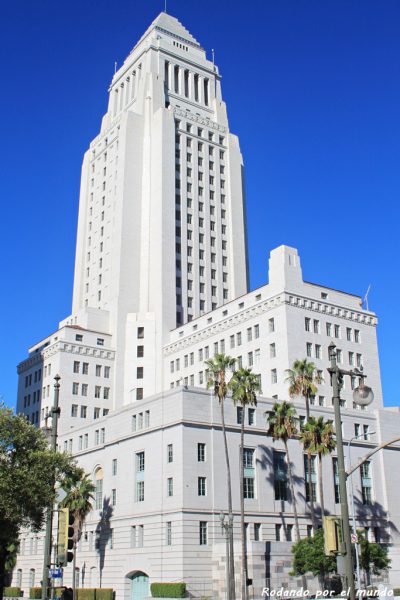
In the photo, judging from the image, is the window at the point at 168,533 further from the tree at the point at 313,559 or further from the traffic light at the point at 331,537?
the traffic light at the point at 331,537

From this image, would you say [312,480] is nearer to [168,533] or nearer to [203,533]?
[203,533]

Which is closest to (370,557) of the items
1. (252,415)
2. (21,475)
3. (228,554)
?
(228,554)

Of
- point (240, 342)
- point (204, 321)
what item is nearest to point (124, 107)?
point (204, 321)

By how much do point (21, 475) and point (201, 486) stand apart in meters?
21.3

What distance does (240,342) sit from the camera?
8812 cm

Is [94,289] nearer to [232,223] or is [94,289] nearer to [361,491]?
[232,223]

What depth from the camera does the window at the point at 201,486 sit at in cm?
6046

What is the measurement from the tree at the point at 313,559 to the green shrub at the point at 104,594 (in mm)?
18123

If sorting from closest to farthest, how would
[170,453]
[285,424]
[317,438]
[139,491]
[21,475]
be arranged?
[21,475] → [317,438] → [285,424] → [170,453] → [139,491]

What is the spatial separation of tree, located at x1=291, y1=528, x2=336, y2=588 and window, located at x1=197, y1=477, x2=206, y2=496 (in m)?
9.56

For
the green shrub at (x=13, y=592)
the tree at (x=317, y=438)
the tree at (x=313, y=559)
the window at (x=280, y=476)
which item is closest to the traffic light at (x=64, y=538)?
the tree at (x=313, y=559)

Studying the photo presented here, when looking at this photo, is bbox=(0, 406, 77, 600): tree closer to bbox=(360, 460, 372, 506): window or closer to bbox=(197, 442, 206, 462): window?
bbox=(197, 442, 206, 462): window

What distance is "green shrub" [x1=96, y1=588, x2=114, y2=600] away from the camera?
6312 centimetres

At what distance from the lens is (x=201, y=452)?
62.1 meters
